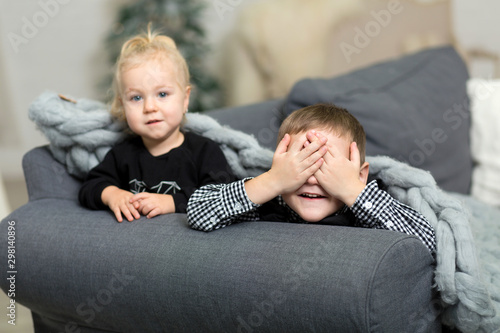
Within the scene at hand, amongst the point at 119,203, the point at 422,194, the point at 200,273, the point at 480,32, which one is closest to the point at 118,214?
the point at 119,203

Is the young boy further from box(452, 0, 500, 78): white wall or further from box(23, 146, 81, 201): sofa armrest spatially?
box(452, 0, 500, 78): white wall

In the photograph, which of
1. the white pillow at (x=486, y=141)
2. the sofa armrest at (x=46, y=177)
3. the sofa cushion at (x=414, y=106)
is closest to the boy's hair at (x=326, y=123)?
the sofa cushion at (x=414, y=106)

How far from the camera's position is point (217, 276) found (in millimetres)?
1091

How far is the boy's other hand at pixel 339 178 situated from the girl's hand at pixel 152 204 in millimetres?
388

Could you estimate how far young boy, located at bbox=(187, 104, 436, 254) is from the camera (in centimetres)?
117

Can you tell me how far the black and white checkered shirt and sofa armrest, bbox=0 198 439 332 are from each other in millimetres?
30

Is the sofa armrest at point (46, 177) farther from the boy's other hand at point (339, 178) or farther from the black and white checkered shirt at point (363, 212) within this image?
the boy's other hand at point (339, 178)

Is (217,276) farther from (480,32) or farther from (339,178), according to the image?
(480,32)

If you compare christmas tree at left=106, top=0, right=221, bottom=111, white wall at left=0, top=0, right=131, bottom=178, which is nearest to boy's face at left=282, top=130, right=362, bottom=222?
christmas tree at left=106, top=0, right=221, bottom=111

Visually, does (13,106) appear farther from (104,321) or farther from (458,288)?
(458,288)

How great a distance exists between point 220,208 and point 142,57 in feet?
1.65

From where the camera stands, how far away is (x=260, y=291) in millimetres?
1038

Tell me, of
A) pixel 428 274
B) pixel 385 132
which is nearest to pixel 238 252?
pixel 428 274

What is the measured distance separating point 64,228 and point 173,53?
1.72 ft
